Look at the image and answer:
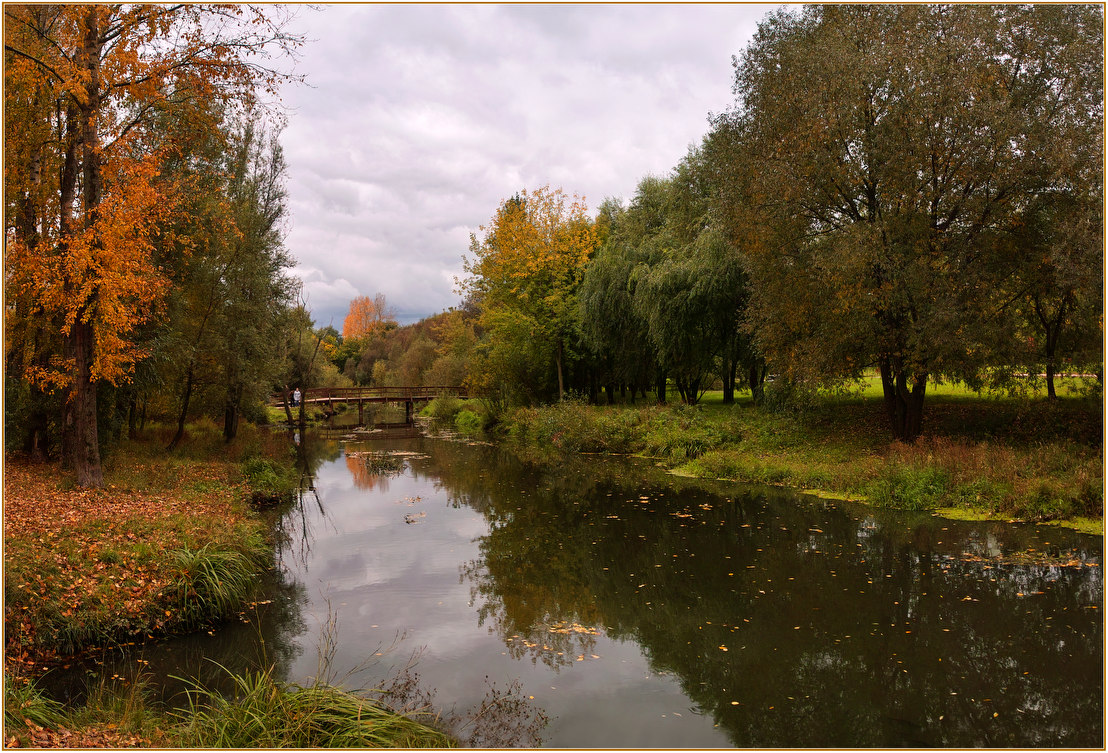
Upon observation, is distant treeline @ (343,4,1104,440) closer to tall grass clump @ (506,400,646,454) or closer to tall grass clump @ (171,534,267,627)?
tall grass clump @ (506,400,646,454)

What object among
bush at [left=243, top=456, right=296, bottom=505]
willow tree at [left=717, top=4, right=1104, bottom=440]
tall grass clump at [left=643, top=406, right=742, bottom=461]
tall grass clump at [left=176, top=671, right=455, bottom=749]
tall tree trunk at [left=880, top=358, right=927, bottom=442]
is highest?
willow tree at [left=717, top=4, right=1104, bottom=440]

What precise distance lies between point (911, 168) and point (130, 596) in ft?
55.0

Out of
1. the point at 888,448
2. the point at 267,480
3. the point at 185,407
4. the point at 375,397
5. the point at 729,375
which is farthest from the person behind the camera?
the point at 375,397

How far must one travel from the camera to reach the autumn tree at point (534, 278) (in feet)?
107

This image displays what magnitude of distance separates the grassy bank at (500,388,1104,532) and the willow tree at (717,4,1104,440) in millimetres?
2002

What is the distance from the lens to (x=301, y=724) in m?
5.38

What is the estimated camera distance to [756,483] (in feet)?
57.1

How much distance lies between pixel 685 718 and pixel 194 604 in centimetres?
625

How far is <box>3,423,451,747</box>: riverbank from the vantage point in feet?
17.9

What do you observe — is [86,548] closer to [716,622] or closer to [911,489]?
[716,622]

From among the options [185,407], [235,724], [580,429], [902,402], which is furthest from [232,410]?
[902,402]

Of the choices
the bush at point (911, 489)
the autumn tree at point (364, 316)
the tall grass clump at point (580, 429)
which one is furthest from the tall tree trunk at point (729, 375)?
the autumn tree at point (364, 316)

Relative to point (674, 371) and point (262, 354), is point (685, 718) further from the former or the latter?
point (674, 371)

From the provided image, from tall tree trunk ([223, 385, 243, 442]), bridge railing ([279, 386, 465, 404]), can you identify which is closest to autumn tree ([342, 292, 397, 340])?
bridge railing ([279, 386, 465, 404])
